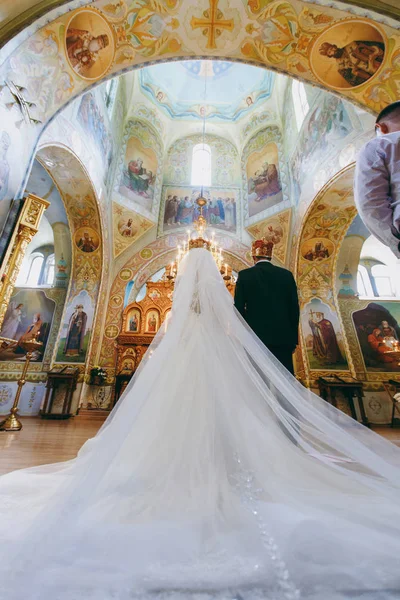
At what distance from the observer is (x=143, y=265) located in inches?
392

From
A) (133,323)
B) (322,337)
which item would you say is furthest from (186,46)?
(322,337)

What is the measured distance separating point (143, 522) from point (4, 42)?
5.68 m

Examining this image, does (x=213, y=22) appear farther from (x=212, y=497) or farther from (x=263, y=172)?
(x=212, y=497)

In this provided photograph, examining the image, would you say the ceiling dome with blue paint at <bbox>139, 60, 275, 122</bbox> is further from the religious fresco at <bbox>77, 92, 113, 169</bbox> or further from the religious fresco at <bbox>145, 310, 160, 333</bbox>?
the religious fresco at <bbox>145, 310, 160, 333</bbox>

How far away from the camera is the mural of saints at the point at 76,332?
839 centimetres

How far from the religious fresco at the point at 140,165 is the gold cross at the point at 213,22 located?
5.44 m

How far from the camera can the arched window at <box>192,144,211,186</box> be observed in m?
11.3

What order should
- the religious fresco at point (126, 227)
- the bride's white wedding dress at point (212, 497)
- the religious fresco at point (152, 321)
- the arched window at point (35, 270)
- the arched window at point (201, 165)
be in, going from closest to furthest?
the bride's white wedding dress at point (212, 497) < the religious fresco at point (152, 321) < the religious fresco at point (126, 227) < the arched window at point (35, 270) < the arched window at point (201, 165)

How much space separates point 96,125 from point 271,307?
8125 millimetres

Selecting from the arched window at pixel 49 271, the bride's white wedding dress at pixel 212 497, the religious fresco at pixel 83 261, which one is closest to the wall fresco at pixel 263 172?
the religious fresco at pixel 83 261

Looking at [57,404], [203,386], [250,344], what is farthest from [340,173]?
[57,404]

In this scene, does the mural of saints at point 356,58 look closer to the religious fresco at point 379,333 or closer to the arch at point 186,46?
the arch at point 186,46

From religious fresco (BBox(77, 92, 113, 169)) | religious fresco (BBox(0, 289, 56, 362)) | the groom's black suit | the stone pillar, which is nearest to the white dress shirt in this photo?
the groom's black suit

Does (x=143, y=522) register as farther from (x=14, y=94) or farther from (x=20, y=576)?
(x=14, y=94)
